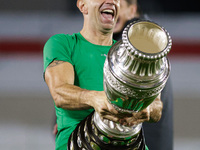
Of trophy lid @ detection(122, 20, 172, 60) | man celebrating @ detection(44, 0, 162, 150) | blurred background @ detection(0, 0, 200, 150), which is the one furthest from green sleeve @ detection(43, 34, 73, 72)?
blurred background @ detection(0, 0, 200, 150)

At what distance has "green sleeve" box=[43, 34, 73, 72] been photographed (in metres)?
0.91

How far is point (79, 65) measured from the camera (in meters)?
0.97

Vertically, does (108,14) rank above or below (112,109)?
above

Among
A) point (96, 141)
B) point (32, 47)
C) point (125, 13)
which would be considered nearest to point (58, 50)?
point (96, 141)

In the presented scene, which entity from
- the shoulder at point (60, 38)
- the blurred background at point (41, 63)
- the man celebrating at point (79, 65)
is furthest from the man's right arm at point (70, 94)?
the blurred background at point (41, 63)

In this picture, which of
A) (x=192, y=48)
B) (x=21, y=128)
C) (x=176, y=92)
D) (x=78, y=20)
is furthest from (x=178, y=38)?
(x=21, y=128)

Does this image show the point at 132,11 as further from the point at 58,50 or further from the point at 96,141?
the point at 96,141

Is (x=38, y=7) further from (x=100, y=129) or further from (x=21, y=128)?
(x=100, y=129)

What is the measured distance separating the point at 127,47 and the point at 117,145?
0.30 meters

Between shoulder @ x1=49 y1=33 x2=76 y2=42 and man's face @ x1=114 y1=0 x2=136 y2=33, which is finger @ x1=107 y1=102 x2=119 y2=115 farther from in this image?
man's face @ x1=114 y1=0 x2=136 y2=33

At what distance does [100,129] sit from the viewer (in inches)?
29.6

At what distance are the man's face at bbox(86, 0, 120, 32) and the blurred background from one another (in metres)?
1.59

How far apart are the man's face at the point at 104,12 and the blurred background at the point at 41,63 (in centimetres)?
159

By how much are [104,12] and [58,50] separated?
7.3 inches
